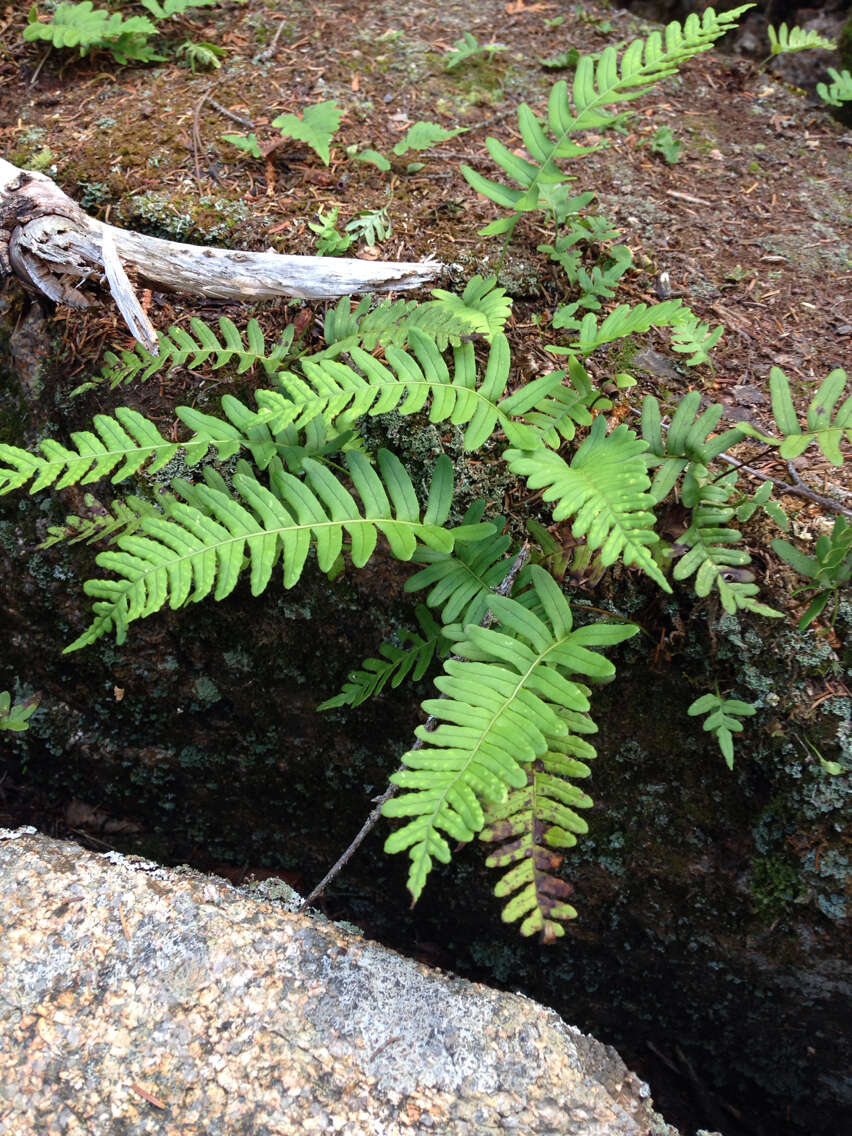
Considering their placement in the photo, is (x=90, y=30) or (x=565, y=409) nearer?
(x=565, y=409)

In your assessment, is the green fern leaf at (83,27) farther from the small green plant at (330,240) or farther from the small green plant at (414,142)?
the small green plant at (330,240)

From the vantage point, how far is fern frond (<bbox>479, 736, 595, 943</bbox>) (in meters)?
1.78

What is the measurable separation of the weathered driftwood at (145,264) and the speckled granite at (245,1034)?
194cm

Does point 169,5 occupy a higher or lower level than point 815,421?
higher

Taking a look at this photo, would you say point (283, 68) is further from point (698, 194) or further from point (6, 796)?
point (6, 796)

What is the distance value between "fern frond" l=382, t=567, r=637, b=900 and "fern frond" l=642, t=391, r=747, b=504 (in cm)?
45

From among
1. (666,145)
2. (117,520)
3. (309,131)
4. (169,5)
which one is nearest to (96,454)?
(117,520)

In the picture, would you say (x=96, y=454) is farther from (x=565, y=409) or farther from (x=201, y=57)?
(x=201, y=57)

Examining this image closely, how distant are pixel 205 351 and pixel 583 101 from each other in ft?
4.61

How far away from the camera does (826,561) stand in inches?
82.6

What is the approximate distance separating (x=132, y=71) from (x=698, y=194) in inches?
109

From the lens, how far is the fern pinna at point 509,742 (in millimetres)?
1746

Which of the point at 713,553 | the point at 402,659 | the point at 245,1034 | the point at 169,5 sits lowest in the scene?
the point at 245,1034

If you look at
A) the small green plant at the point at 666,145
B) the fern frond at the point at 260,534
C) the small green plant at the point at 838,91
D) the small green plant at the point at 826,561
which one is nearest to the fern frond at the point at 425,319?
the fern frond at the point at 260,534
